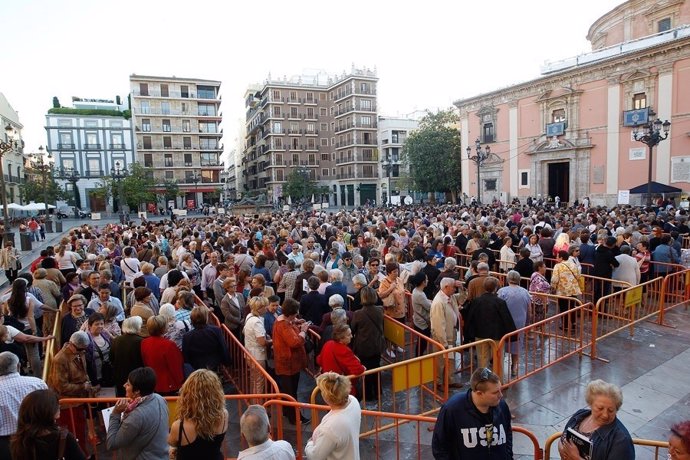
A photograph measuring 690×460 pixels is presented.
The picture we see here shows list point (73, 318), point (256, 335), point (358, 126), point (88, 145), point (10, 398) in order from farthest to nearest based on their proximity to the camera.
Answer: point (358, 126)
point (88, 145)
point (73, 318)
point (256, 335)
point (10, 398)

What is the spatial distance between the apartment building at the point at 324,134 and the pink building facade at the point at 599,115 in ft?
80.7

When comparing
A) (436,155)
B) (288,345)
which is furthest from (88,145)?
(288,345)

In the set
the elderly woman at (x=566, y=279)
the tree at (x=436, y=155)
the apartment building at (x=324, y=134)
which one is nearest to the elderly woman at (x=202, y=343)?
the elderly woman at (x=566, y=279)

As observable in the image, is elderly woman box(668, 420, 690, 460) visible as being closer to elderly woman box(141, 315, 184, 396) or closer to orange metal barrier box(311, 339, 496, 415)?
orange metal barrier box(311, 339, 496, 415)

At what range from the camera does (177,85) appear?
60344mm

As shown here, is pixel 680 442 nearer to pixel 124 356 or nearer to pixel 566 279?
pixel 124 356

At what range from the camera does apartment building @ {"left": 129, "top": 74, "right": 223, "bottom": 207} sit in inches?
2317

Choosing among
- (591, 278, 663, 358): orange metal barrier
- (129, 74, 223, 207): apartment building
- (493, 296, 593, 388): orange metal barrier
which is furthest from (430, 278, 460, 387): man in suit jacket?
(129, 74, 223, 207): apartment building

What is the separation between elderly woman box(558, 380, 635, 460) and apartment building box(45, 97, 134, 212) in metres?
59.0

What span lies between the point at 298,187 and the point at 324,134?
1333 cm

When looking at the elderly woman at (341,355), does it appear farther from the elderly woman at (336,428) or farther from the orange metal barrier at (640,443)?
the orange metal barrier at (640,443)

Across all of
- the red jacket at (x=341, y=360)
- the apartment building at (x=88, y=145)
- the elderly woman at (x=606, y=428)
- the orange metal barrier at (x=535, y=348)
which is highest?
the apartment building at (x=88, y=145)

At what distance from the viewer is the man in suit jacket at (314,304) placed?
6.43 metres

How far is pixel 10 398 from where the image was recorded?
3.51m
